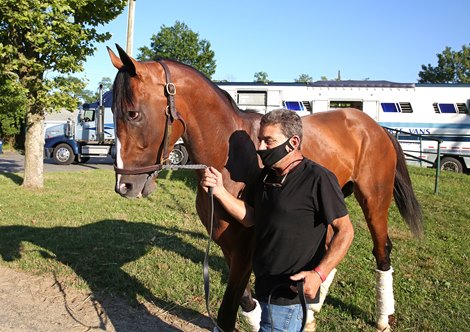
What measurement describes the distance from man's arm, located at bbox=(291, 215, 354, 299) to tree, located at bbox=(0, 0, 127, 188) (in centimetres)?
820

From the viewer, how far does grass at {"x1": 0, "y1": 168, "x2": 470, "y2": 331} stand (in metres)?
3.89

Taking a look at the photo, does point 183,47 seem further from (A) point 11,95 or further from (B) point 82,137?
(A) point 11,95

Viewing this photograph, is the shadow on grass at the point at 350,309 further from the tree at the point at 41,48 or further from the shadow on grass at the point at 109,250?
the tree at the point at 41,48

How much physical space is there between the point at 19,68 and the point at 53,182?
350cm

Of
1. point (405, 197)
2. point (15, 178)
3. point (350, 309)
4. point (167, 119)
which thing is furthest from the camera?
point (15, 178)

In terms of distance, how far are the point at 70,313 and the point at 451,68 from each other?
167 feet

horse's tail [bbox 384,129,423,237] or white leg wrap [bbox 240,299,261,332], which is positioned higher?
horse's tail [bbox 384,129,423,237]

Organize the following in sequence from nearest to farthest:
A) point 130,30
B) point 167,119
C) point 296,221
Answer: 1. point 296,221
2. point 167,119
3. point 130,30

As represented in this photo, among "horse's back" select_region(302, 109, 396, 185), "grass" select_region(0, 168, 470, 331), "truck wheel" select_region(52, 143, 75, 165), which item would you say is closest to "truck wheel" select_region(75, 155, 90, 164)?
"truck wheel" select_region(52, 143, 75, 165)

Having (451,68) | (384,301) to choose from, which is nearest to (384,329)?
(384,301)

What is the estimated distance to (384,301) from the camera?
357 centimetres

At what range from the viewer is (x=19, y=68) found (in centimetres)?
923

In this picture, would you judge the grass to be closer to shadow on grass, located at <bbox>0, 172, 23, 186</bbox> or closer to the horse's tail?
the horse's tail

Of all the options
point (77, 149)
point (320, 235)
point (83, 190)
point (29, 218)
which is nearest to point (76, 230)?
point (29, 218)
